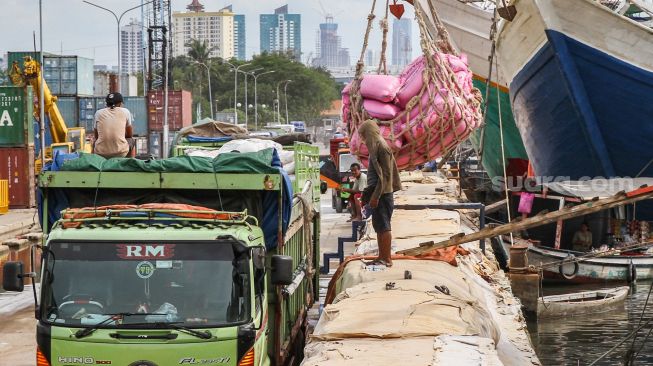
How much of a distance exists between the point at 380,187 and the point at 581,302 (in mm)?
12043

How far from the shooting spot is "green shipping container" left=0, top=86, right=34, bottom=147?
3650 centimetres

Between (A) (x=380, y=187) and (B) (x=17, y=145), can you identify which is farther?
Result: (B) (x=17, y=145)

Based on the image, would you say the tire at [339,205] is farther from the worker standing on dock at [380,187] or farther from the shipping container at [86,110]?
the worker standing on dock at [380,187]

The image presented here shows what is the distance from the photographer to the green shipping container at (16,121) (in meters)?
36.5

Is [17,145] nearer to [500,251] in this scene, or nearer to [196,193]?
[500,251]

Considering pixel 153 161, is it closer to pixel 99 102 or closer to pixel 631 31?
pixel 631 31

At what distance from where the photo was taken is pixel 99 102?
57.0 metres

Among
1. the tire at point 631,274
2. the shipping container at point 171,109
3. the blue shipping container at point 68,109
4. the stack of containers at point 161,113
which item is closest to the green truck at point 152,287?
the tire at point 631,274

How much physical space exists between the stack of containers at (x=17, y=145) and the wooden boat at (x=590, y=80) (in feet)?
56.5

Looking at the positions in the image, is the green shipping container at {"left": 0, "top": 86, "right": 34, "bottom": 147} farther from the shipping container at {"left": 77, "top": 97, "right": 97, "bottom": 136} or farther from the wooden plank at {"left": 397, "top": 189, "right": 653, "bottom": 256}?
the wooden plank at {"left": 397, "top": 189, "right": 653, "bottom": 256}

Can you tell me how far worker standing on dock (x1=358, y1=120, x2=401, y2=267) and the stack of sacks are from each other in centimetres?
187

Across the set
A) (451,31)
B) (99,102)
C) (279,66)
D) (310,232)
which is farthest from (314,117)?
(310,232)

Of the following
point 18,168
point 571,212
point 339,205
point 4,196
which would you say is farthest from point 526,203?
point 571,212

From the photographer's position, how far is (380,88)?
12.9 metres
